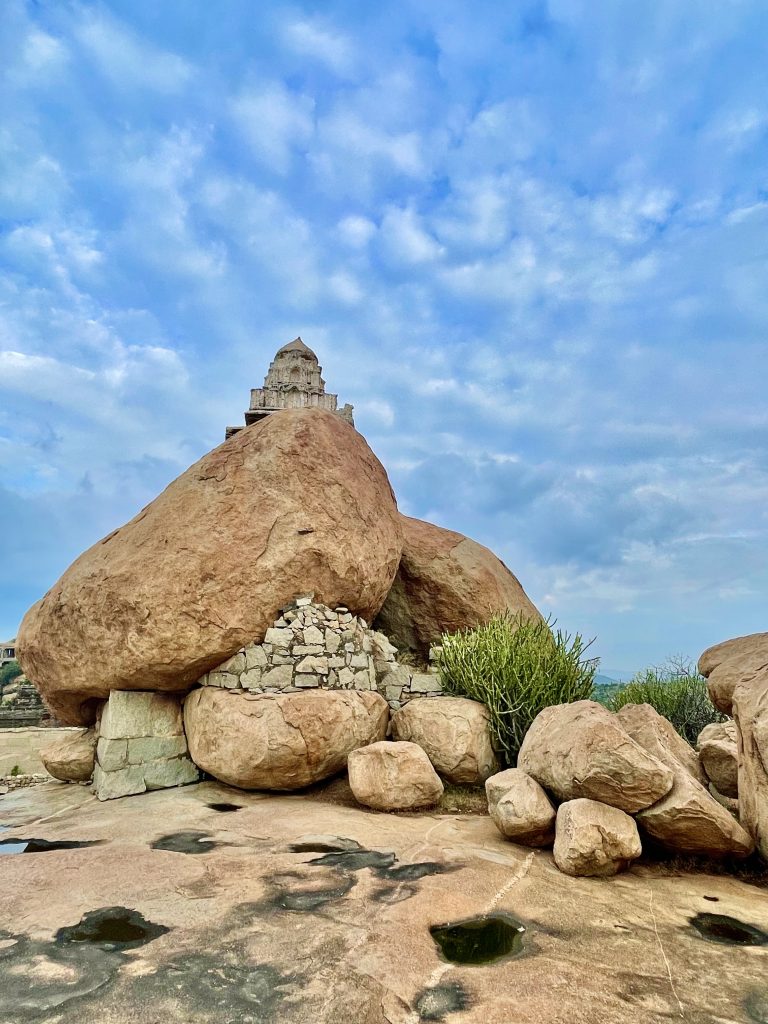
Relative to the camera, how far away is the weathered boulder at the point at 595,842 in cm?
470

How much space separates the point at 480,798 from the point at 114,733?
4.40 meters

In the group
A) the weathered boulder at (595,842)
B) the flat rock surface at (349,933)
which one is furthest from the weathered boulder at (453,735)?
the weathered boulder at (595,842)

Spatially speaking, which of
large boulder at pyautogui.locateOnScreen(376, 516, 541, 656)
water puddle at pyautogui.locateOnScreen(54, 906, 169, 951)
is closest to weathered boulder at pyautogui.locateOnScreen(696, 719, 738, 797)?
large boulder at pyautogui.locateOnScreen(376, 516, 541, 656)

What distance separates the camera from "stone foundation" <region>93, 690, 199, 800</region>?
755cm

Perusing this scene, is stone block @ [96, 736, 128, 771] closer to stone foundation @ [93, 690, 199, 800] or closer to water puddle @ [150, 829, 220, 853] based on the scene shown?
stone foundation @ [93, 690, 199, 800]

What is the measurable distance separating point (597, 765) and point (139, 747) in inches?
213

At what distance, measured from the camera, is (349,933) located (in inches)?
137

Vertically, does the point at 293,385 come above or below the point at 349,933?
above

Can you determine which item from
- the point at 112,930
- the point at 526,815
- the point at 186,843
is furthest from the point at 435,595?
the point at 112,930

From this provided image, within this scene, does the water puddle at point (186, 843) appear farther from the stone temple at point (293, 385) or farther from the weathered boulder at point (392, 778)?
the stone temple at point (293, 385)

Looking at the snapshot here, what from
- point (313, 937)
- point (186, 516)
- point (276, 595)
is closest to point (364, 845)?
point (313, 937)

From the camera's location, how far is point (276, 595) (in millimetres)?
8016

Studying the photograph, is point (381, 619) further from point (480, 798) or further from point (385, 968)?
point (385, 968)

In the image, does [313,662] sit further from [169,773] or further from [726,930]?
[726,930]
